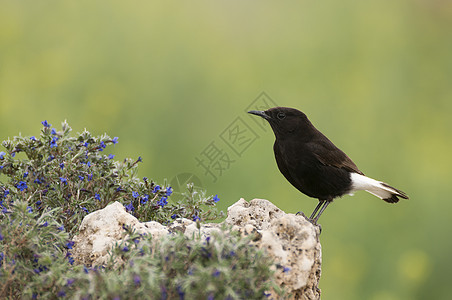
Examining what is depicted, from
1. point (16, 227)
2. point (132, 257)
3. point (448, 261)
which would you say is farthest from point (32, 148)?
point (448, 261)

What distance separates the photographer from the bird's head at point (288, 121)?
186 inches

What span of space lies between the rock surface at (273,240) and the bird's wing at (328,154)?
3.77ft

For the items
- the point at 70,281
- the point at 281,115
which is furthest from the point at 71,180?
the point at 281,115

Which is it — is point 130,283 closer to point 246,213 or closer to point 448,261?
point 246,213

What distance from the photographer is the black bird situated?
15.3ft

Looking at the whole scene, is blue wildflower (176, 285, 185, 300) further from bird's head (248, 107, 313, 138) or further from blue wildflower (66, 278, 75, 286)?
bird's head (248, 107, 313, 138)

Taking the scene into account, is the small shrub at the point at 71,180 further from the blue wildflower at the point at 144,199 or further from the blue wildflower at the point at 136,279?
the blue wildflower at the point at 136,279

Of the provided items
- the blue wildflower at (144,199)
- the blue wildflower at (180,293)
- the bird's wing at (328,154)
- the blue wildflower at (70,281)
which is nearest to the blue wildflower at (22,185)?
the blue wildflower at (144,199)

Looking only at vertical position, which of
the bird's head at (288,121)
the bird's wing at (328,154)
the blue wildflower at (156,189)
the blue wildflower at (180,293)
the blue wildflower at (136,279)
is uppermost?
the bird's head at (288,121)

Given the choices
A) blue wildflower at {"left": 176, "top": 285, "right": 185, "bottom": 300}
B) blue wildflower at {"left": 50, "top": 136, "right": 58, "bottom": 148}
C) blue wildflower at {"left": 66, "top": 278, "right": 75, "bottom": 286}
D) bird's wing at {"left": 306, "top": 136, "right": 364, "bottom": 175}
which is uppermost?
blue wildflower at {"left": 50, "top": 136, "right": 58, "bottom": 148}

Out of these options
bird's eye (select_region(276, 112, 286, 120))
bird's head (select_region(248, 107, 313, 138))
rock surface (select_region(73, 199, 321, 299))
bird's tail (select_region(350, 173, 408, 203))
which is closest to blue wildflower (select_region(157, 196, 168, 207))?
rock surface (select_region(73, 199, 321, 299))

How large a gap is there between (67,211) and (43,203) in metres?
0.19

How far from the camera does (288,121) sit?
472 centimetres

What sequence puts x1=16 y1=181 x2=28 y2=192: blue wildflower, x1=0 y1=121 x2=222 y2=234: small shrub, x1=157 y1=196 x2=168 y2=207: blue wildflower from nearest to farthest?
x1=16 y1=181 x2=28 y2=192: blue wildflower < x1=0 y1=121 x2=222 y2=234: small shrub < x1=157 y1=196 x2=168 y2=207: blue wildflower
